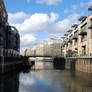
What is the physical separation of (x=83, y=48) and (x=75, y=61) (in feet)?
23.6

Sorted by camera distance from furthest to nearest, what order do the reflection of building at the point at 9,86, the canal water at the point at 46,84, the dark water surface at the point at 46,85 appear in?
the canal water at the point at 46,84
the dark water surface at the point at 46,85
the reflection of building at the point at 9,86

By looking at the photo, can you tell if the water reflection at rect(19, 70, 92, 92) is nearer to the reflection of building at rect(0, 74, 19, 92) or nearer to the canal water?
the canal water

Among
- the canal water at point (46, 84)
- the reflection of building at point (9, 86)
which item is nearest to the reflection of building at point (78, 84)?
the canal water at point (46, 84)

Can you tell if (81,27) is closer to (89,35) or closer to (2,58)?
(89,35)

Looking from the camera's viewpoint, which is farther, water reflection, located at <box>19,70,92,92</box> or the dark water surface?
water reflection, located at <box>19,70,92,92</box>

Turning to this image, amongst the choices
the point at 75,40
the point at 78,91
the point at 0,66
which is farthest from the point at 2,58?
the point at 75,40

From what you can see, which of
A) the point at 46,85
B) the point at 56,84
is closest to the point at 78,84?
the point at 56,84

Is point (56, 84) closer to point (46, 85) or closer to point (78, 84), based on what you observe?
point (46, 85)

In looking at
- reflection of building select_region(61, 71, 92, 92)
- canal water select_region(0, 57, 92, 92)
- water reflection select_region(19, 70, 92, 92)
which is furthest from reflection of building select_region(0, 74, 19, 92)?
reflection of building select_region(61, 71, 92, 92)

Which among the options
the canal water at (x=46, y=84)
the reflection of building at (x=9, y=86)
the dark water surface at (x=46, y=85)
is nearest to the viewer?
the reflection of building at (x=9, y=86)

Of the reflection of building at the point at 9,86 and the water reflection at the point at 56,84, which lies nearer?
the reflection of building at the point at 9,86

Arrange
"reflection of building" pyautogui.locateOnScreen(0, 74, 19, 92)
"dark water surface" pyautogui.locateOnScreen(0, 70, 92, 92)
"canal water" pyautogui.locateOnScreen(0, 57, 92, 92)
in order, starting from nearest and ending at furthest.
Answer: "reflection of building" pyautogui.locateOnScreen(0, 74, 19, 92) → "dark water surface" pyautogui.locateOnScreen(0, 70, 92, 92) → "canal water" pyautogui.locateOnScreen(0, 57, 92, 92)

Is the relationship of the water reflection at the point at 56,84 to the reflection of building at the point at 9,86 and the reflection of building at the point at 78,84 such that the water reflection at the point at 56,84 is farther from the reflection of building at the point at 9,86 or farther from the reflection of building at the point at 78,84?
the reflection of building at the point at 9,86

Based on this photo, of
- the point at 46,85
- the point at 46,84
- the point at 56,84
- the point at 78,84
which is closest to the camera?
the point at 46,85
